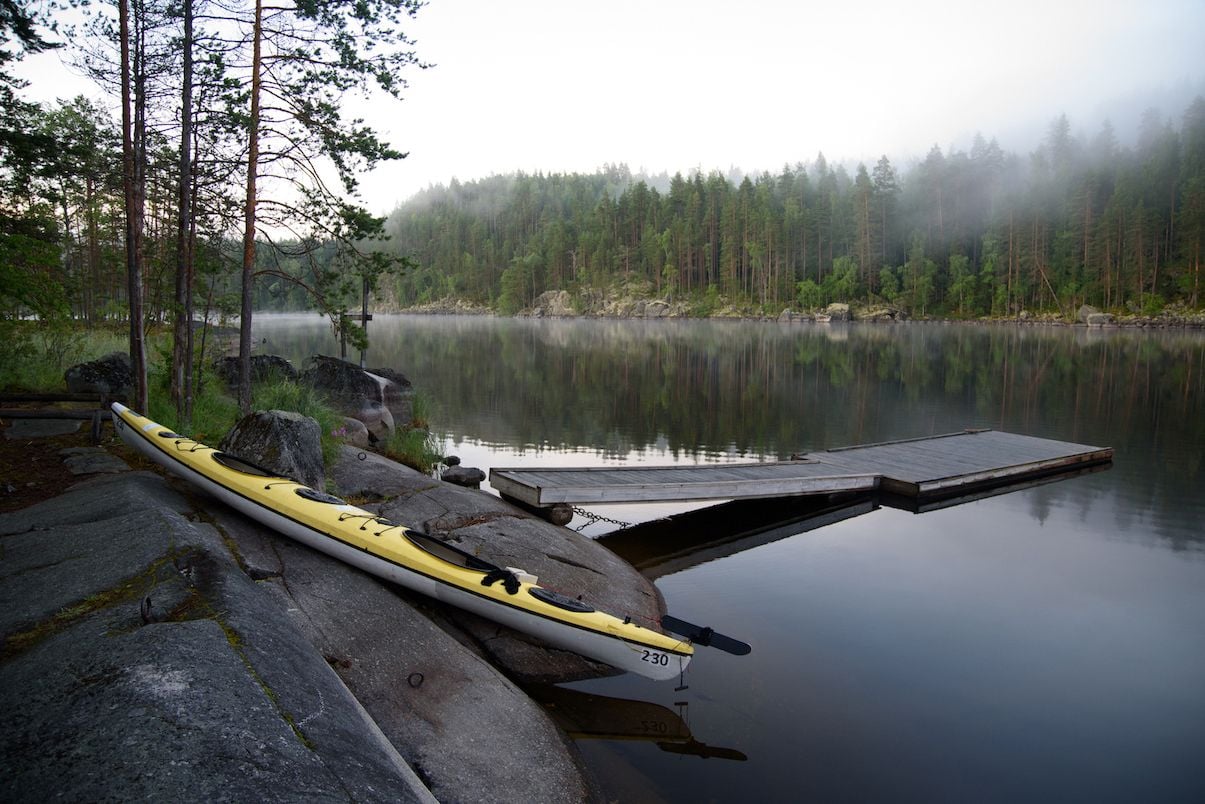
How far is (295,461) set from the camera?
9469 millimetres

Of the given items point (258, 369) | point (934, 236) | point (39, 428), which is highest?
point (934, 236)

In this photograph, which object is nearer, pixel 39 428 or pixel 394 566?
pixel 394 566

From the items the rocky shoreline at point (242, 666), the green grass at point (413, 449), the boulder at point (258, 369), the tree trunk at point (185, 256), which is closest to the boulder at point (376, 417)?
the green grass at point (413, 449)

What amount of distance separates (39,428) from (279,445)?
4.81 metres

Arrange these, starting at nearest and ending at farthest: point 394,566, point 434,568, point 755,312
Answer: point 434,568
point 394,566
point 755,312

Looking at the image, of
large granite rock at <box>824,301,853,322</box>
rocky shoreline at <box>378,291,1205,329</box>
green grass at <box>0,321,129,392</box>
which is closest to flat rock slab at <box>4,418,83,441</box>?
green grass at <box>0,321,129,392</box>

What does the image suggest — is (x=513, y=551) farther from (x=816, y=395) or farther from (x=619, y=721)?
(x=816, y=395)

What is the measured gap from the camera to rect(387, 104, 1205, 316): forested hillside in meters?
77.3

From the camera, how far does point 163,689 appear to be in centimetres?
A: 396

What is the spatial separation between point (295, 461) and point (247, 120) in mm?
5968

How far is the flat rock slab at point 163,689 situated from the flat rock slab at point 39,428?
17.4ft

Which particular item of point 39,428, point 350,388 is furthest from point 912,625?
point 350,388

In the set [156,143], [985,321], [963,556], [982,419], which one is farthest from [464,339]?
[985,321]

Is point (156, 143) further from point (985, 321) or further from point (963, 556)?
point (985, 321)
